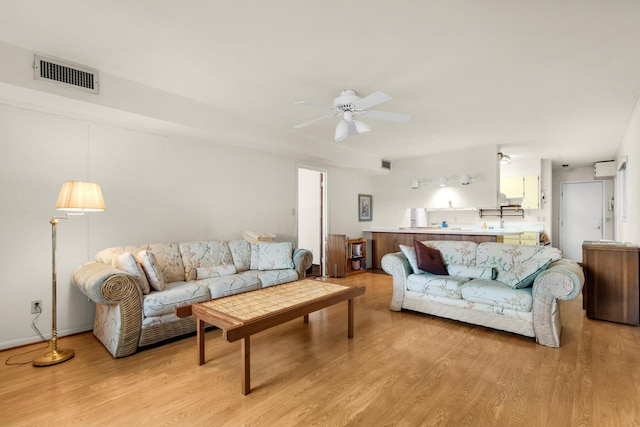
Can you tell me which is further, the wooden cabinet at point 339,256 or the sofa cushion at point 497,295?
the wooden cabinet at point 339,256

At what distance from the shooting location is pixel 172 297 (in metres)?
2.82

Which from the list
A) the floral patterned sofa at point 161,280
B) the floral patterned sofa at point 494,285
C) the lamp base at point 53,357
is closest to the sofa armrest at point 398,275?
the floral patterned sofa at point 494,285

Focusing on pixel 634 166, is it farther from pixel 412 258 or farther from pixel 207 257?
pixel 207 257

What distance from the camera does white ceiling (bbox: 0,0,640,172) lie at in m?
1.94

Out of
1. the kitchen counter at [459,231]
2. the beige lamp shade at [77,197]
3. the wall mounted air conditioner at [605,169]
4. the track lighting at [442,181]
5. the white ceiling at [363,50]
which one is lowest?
the kitchen counter at [459,231]

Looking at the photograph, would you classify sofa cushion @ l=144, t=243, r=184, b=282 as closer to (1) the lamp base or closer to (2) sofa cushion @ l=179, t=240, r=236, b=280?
(2) sofa cushion @ l=179, t=240, r=236, b=280

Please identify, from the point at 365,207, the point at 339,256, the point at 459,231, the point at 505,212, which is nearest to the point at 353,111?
the point at 339,256

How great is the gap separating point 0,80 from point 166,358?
2.48 metres

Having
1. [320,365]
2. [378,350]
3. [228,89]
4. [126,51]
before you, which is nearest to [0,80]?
[126,51]

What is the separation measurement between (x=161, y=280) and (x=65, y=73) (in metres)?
1.95

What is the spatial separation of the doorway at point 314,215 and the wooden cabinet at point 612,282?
154 inches

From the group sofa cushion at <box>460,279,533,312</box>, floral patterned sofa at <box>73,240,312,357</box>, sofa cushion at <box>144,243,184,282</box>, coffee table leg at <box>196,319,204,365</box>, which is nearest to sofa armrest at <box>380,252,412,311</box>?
sofa cushion at <box>460,279,533,312</box>

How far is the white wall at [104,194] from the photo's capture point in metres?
2.77

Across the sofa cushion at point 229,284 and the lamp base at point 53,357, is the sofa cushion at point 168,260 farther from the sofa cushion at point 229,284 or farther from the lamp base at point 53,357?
the lamp base at point 53,357
